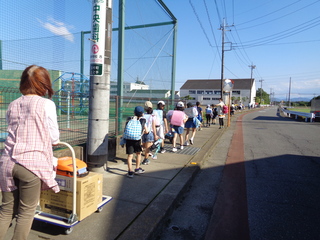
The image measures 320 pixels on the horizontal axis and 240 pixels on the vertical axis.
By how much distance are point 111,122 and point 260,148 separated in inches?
227

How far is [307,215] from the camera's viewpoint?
354 centimetres

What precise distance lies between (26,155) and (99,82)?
2.58 m

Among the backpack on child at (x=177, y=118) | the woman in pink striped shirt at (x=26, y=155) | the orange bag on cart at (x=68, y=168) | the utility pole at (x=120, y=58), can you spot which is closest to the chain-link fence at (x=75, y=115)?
the utility pole at (x=120, y=58)

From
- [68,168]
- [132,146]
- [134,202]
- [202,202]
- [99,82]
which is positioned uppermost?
[99,82]

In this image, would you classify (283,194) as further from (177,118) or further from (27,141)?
(27,141)

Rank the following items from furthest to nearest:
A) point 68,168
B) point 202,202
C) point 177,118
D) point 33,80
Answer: point 177,118, point 202,202, point 68,168, point 33,80

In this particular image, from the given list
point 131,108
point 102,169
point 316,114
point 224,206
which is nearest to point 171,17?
point 131,108

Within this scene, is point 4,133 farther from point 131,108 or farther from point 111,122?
A: point 131,108

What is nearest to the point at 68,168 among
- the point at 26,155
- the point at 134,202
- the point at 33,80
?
the point at 26,155

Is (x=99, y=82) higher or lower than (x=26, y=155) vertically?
higher

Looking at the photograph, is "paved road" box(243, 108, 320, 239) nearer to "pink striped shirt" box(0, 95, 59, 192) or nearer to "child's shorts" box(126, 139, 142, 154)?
"child's shorts" box(126, 139, 142, 154)

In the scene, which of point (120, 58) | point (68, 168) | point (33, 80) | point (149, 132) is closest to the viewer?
point (33, 80)

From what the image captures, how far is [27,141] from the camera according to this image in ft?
6.30

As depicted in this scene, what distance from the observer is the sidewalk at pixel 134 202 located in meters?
2.70
